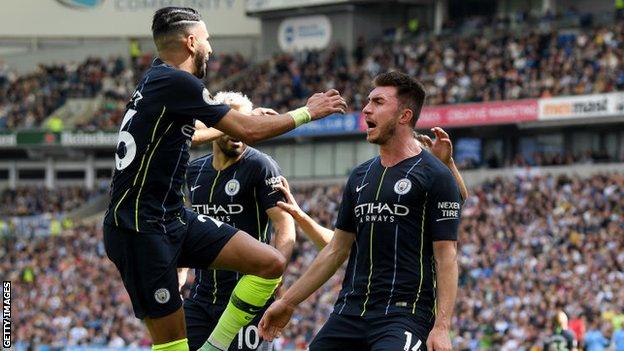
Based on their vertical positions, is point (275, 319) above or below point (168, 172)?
below

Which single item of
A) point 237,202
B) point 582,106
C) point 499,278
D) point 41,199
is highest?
point 237,202

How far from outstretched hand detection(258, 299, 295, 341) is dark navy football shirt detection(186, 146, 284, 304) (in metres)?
1.63

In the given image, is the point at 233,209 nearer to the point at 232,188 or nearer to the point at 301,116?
the point at 232,188

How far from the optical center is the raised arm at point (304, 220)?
8.89 m

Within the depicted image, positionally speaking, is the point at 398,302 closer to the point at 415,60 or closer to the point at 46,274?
the point at 46,274

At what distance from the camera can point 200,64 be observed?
27.1ft

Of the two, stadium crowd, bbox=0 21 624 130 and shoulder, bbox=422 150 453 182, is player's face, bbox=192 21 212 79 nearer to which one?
shoulder, bbox=422 150 453 182

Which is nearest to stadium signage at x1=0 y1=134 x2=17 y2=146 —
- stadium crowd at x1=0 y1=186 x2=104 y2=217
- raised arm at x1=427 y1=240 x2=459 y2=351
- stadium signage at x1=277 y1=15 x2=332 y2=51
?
stadium crowd at x1=0 y1=186 x2=104 y2=217

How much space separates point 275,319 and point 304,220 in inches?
41.4

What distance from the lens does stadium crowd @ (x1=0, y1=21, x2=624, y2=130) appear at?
42.2 metres

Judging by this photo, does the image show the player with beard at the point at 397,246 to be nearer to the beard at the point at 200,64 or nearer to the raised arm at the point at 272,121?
the raised arm at the point at 272,121

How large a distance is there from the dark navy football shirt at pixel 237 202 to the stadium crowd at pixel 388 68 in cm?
3171

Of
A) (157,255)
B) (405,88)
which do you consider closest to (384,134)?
(405,88)

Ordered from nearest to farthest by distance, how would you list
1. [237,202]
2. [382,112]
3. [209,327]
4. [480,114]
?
[382,112] → [209,327] → [237,202] → [480,114]
